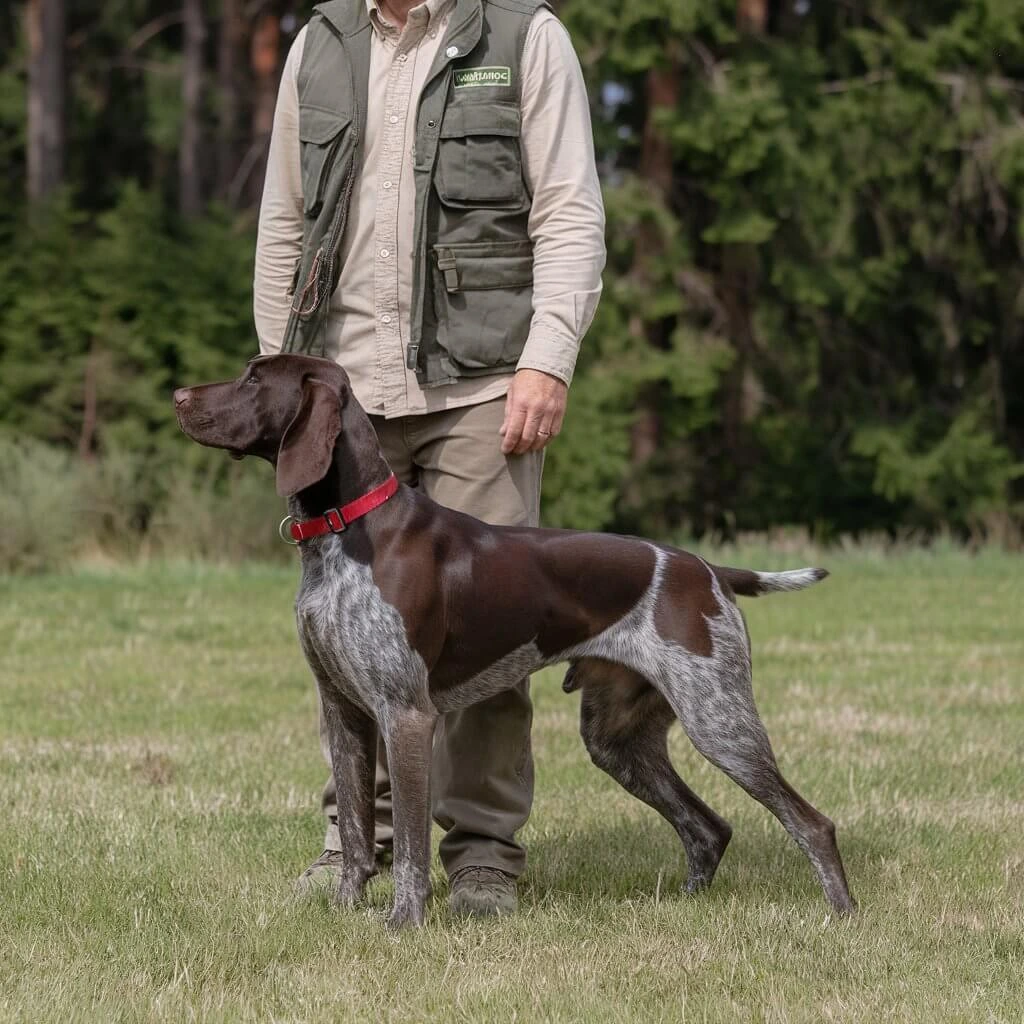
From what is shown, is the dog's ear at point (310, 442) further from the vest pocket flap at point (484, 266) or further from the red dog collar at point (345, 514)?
the vest pocket flap at point (484, 266)

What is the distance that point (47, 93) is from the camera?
20984mm

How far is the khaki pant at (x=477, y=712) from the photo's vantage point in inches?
177

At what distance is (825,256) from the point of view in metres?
17.8

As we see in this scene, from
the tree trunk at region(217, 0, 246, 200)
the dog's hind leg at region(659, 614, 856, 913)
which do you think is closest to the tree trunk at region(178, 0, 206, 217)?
the tree trunk at region(217, 0, 246, 200)

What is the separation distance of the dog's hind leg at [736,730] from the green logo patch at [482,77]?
1494 millimetres

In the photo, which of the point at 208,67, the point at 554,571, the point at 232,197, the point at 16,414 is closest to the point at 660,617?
the point at 554,571

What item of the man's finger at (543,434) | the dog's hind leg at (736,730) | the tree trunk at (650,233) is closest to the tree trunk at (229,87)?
the tree trunk at (650,233)

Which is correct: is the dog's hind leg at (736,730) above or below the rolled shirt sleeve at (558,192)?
below

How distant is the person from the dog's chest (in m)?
0.55

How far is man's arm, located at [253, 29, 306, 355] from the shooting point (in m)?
4.69

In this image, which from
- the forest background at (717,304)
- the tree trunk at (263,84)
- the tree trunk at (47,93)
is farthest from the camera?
the tree trunk at (263,84)

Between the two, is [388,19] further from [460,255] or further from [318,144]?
[460,255]

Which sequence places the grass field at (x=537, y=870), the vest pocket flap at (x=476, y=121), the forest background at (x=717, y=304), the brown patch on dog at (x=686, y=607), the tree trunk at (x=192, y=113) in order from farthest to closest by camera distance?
the tree trunk at (x=192, y=113), the forest background at (x=717, y=304), the vest pocket flap at (x=476, y=121), the brown patch on dog at (x=686, y=607), the grass field at (x=537, y=870)

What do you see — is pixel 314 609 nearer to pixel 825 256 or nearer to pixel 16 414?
pixel 16 414
